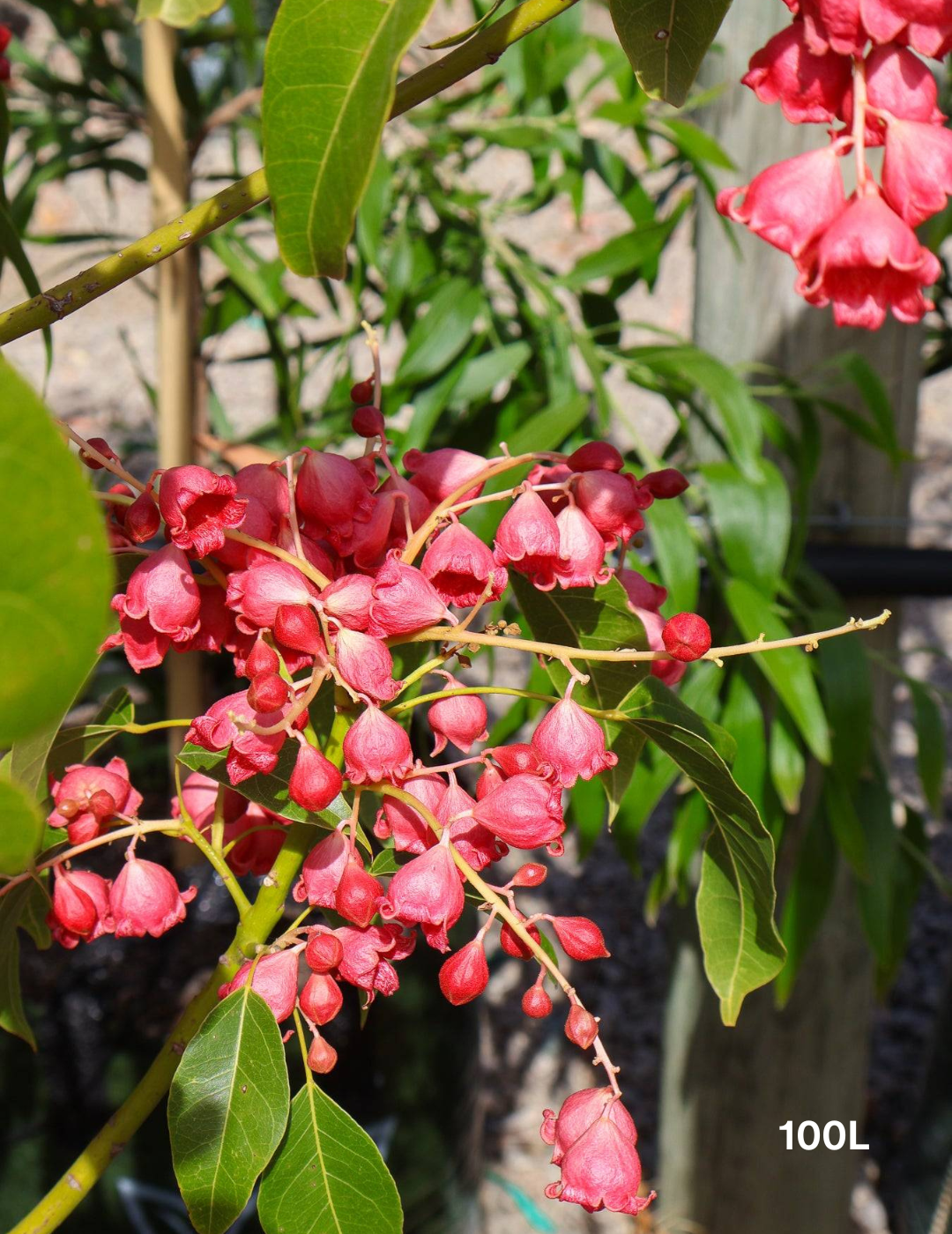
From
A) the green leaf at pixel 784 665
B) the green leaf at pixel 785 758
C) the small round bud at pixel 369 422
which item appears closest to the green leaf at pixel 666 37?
A: the small round bud at pixel 369 422

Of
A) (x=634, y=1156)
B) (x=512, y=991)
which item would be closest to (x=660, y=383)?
(x=634, y=1156)

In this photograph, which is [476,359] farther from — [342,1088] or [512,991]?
[512,991]

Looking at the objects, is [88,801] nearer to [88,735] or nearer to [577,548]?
[88,735]

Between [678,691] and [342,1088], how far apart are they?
0.36 m

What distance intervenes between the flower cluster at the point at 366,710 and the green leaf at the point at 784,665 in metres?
0.37

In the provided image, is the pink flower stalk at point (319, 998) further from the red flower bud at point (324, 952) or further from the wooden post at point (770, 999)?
the wooden post at point (770, 999)

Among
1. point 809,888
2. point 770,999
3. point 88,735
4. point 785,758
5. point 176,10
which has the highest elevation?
point 176,10

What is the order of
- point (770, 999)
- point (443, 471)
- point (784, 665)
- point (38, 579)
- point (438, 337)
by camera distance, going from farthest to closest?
point (770, 999), point (438, 337), point (784, 665), point (443, 471), point (38, 579)

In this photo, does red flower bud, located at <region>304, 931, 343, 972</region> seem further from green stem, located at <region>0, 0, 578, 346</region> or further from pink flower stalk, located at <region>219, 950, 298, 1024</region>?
green stem, located at <region>0, 0, 578, 346</region>

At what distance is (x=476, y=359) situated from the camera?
86cm

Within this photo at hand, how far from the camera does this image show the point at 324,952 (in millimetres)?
309

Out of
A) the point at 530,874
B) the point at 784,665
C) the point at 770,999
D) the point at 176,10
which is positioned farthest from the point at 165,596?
the point at 770,999

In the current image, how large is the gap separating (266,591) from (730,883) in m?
0.17

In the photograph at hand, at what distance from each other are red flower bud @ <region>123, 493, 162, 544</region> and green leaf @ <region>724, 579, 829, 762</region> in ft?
1.53
